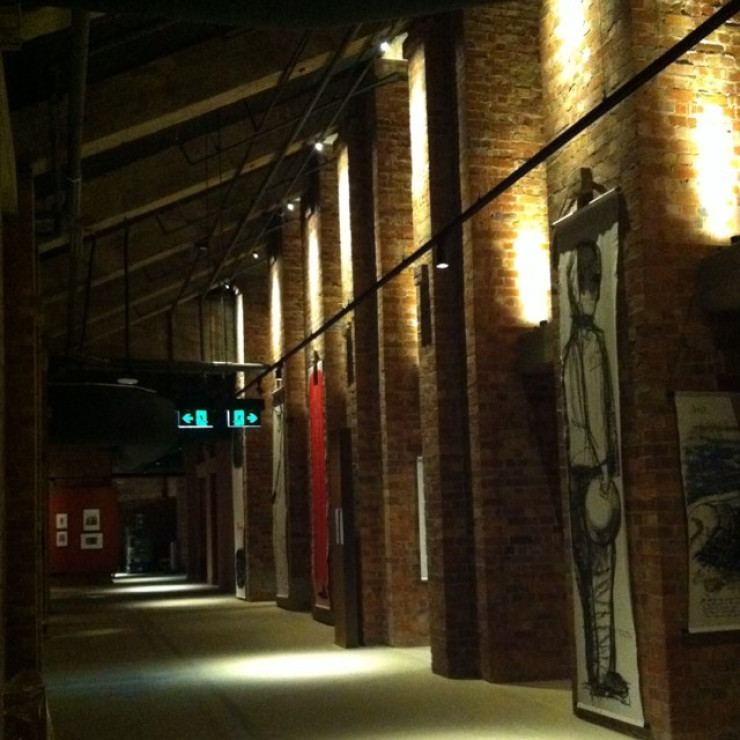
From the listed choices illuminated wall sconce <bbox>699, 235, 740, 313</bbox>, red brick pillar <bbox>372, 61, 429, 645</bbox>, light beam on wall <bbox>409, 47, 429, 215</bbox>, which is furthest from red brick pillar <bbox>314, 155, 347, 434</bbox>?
illuminated wall sconce <bbox>699, 235, 740, 313</bbox>

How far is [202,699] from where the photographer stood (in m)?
9.27

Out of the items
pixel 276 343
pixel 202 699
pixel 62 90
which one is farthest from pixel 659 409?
pixel 276 343

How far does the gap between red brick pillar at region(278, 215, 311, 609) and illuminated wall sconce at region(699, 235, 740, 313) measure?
11008mm

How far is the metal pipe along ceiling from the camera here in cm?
308

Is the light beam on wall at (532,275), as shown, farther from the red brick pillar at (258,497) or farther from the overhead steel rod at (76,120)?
the red brick pillar at (258,497)

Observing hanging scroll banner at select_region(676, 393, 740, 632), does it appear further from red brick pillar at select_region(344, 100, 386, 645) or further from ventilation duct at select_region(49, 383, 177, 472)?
ventilation duct at select_region(49, 383, 177, 472)

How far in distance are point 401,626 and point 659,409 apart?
6.30 m

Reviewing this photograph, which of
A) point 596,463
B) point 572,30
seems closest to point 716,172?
point 572,30

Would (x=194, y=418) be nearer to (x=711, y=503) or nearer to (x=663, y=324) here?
(x=663, y=324)

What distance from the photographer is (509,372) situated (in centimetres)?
958

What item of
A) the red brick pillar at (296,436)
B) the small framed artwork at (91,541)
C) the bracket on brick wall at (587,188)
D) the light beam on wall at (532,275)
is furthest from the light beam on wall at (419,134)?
the small framed artwork at (91,541)

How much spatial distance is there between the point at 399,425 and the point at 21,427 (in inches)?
166

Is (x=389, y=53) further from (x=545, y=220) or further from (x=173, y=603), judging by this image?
(x=173, y=603)

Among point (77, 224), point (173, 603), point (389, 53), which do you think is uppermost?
point (389, 53)
